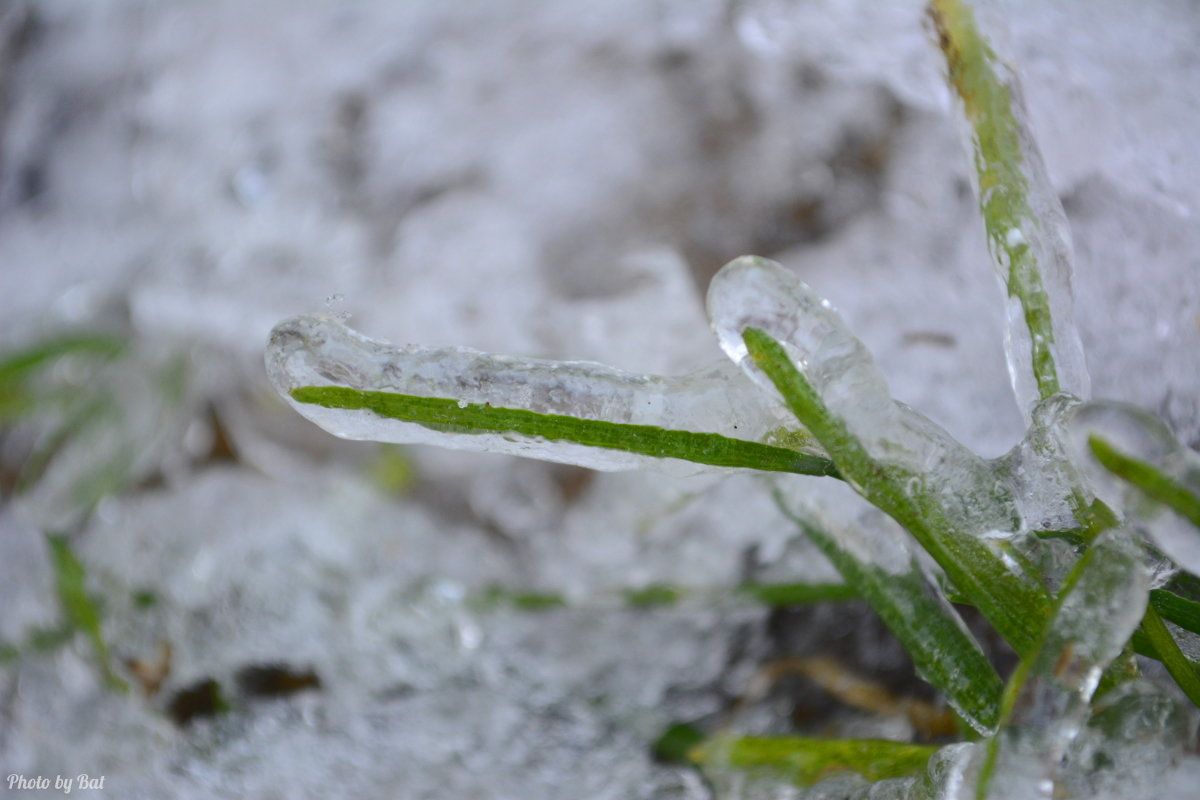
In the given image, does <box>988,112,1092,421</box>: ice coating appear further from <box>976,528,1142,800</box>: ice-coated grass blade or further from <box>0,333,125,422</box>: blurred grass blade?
<box>0,333,125,422</box>: blurred grass blade

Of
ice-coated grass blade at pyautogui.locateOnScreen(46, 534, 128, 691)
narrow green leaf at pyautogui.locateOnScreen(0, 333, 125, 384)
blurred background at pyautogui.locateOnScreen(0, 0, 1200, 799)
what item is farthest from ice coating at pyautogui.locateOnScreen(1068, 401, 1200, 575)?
narrow green leaf at pyautogui.locateOnScreen(0, 333, 125, 384)

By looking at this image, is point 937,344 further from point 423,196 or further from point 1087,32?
point 423,196

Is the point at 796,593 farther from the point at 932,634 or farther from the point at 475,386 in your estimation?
the point at 475,386

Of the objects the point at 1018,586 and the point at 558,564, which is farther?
the point at 558,564

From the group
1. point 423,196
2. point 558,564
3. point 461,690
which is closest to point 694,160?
point 423,196

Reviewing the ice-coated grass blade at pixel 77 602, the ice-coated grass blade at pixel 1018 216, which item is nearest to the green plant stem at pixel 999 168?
the ice-coated grass blade at pixel 1018 216

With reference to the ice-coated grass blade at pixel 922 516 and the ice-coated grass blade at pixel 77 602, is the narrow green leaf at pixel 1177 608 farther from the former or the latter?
the ice-coated grass blade at pixel 77 602

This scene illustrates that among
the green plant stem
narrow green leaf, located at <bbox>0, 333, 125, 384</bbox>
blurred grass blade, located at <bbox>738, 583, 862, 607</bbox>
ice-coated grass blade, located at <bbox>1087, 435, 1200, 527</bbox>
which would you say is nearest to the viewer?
ice-coated grass blade, located at <bbox>1087, 435, 1200, 527</bbox>
